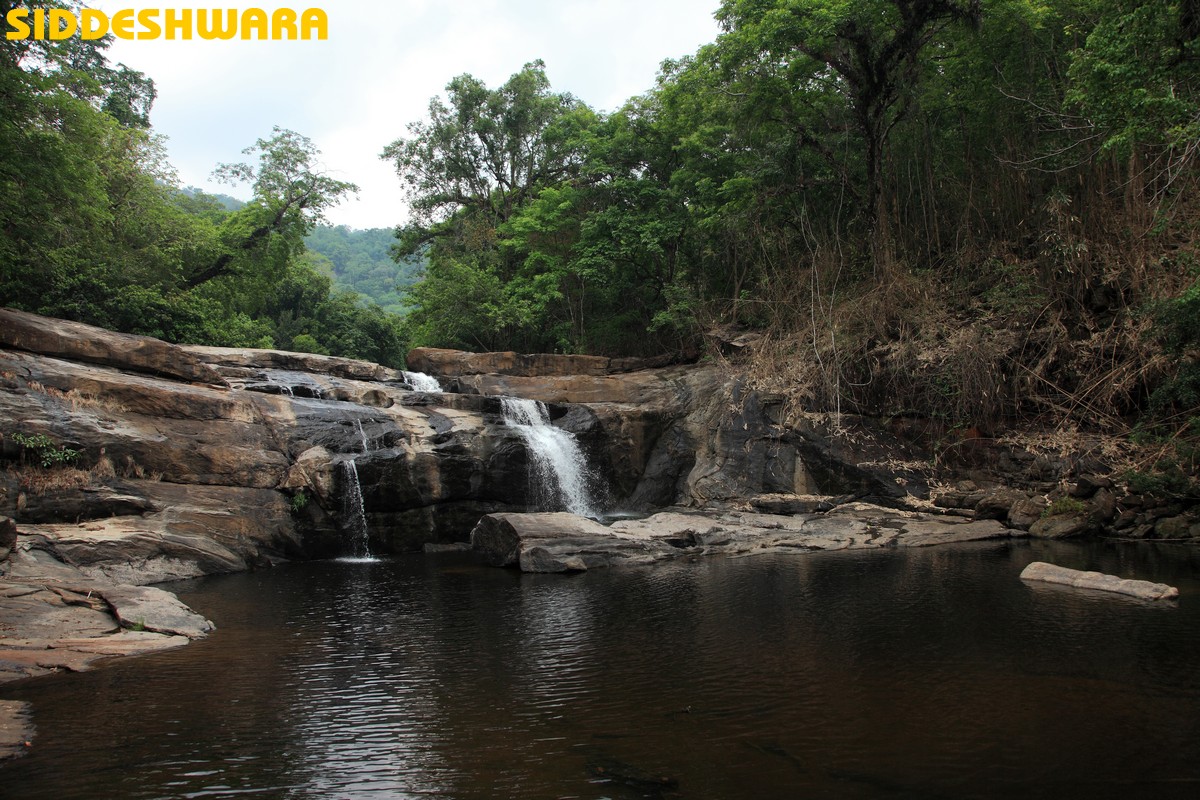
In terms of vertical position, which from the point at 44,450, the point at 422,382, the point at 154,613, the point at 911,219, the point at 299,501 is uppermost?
the point at 911,219

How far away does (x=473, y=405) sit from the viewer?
1703cm

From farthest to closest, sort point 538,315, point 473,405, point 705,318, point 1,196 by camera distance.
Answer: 1. point 538,315
2. point 705,318
3. point 473,405
4. point 1,196

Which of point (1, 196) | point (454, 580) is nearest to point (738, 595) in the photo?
point (454, 580)

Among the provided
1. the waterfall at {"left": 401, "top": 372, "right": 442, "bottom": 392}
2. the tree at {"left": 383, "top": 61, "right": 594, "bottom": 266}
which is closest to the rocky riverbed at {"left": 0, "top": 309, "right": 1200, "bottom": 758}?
the waterfall at {"left": 401, "top": 372, "right": 442, "bottom": 392}

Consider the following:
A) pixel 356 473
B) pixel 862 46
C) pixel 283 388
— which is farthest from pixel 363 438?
pixel 862 46

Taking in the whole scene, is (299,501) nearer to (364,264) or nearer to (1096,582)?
(1096,582)

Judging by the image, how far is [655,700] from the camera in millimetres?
5363

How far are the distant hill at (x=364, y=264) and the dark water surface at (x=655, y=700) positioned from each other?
55.4 m

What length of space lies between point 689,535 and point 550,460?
15.6 feet

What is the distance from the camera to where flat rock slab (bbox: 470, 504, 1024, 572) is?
1153cm

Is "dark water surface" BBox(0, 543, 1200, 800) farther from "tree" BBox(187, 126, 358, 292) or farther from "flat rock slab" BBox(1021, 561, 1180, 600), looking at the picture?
"tree" BBox(187, 126, 358, 292)

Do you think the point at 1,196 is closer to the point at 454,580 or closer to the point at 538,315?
the point at 454,580

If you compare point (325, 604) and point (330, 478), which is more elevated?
point (330, 478)

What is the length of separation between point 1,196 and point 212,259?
42.1 feet
